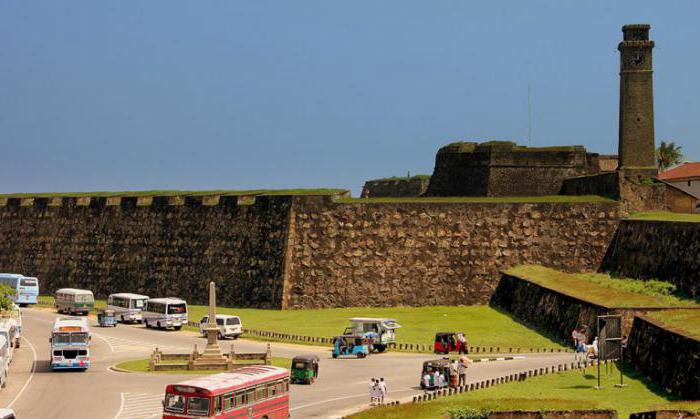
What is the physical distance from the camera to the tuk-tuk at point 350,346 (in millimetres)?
52750

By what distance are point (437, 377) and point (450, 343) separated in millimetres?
11187

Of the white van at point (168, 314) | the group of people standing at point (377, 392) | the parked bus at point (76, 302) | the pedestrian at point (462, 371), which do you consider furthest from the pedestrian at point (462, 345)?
the parked bus at point (76, 302)

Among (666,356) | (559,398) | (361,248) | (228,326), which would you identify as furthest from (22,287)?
(666,356)

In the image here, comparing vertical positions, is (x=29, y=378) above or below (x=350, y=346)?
below

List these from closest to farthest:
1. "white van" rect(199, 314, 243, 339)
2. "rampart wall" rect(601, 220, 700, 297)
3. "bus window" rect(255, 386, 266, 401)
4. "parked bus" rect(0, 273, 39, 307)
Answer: "bus window" rect(255, 386, 266, 401) < "rampart wall" rect(601, 220, 700, 297) < "white van" rect(199, 314, 243, 339) < "parked bus" rect(0, 273, 39, 307)

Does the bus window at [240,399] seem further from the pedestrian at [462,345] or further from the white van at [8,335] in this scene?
the pedestrian at [462,345]

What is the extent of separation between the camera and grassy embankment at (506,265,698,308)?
172ft

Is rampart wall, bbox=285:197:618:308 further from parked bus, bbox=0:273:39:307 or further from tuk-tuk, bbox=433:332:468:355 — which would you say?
parked bus, bbox=0:273:39:307

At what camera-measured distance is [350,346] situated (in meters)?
52.9

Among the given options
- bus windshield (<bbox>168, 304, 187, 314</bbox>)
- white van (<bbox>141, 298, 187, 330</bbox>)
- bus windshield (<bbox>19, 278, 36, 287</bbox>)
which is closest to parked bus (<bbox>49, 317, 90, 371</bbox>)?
white van (<bbox>141, 298, 187, 330</bbox>)

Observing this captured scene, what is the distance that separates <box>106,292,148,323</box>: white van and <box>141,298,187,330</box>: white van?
2.58 meters

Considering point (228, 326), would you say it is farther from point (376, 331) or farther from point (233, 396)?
point (233, 396)

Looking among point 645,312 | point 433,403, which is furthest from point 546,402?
point 645,312

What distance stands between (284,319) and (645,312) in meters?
23.0
